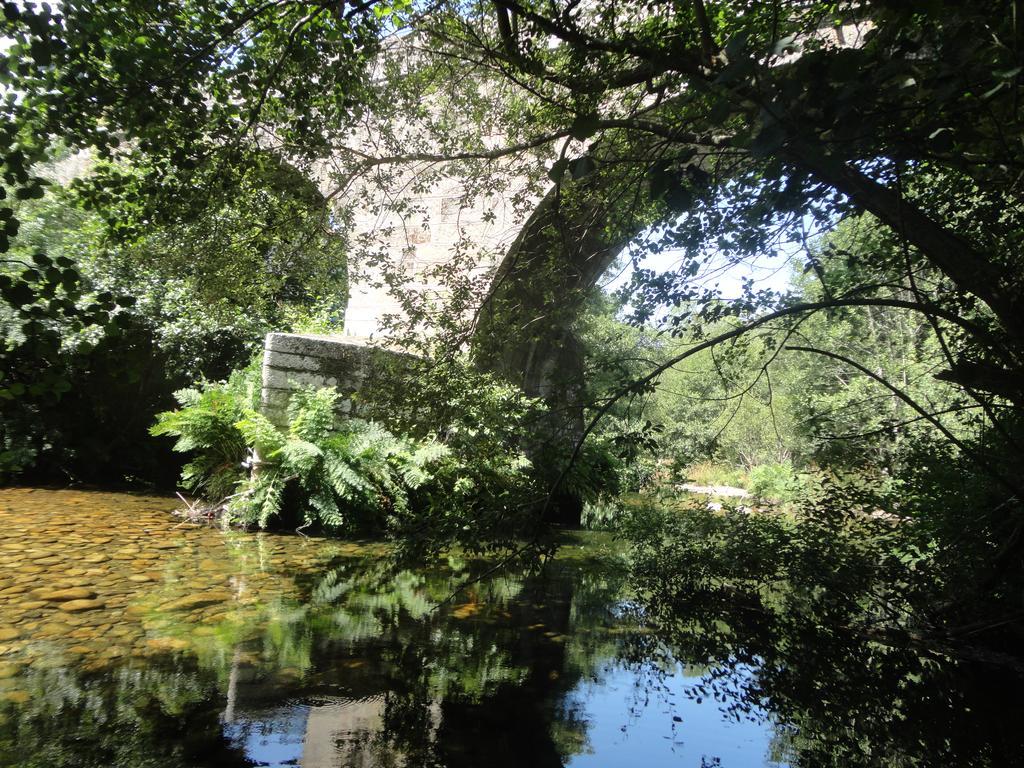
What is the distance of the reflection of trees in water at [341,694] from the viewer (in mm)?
2635

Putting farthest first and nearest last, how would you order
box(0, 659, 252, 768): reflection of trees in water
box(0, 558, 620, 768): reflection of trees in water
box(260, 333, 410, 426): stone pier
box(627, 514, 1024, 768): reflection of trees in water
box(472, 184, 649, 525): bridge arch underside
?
box(260, 333, 410, 426): stone pier
box(472, 184, 649, 525): bridge arch underside
box(627, 514, 1024, 768): reflection of trees in water
box(0, 558, 620, 768): reflection of trees in water
box(0, 659, 252, 768): reflection of trees in water

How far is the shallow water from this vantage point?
2709 millimetres

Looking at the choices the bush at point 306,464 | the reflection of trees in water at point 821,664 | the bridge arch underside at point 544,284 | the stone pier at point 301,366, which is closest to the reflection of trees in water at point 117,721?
the bridge arch underside at point 544,284

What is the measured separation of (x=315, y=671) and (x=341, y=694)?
340mm

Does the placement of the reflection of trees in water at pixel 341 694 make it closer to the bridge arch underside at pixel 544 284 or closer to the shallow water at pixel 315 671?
the shallow water at pixel 315 671

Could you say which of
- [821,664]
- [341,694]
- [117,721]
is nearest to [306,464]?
[341,694]

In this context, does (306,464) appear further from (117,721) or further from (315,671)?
(117,721)

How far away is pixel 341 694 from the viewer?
320 cm

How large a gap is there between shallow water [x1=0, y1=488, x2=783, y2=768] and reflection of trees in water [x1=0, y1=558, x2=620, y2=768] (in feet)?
0.04

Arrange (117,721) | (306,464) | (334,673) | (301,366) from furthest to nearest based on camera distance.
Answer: (301,366) → (306,464) → (334,673) → (117,721)

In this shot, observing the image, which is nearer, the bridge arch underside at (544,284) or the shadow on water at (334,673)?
the shadow on water at (334,673)

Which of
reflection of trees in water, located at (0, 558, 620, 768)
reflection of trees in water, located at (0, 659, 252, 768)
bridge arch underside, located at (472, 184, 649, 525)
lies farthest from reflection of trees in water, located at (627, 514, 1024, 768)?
reflection of trees in water, located at (0, 659, 252, 768)

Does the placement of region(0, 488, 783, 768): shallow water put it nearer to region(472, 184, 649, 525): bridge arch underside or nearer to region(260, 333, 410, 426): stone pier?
region(472, 184, 649, 525): bridge arch underside

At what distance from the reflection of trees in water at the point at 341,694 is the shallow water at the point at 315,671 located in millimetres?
12
